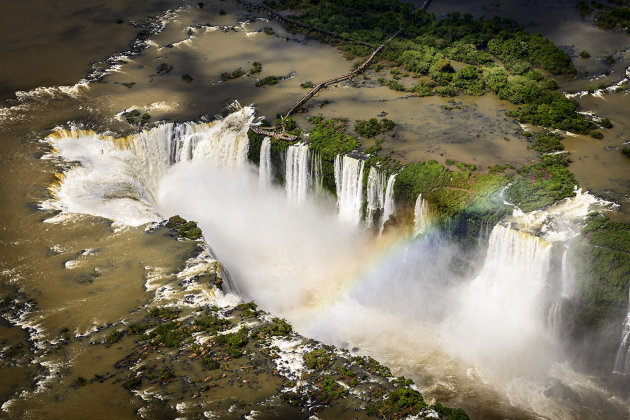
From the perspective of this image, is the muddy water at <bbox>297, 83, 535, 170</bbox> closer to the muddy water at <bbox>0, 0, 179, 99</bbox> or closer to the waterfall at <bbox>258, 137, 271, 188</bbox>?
the waterfall at <bbox>258, 137, 271, 188</bbox>

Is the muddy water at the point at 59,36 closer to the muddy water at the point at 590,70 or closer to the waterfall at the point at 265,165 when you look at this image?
the waterfall at the point at 265,165

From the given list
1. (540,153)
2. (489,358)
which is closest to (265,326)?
(489,358)

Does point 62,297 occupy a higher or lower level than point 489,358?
higher

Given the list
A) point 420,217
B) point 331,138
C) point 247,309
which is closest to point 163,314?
point 247,309

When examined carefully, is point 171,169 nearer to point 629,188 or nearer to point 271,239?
point 271,239

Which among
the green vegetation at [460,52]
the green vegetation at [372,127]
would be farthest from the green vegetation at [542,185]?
the green vegetation at [372,127]

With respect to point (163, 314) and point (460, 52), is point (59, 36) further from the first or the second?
point (163, 314)
